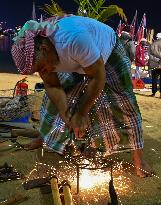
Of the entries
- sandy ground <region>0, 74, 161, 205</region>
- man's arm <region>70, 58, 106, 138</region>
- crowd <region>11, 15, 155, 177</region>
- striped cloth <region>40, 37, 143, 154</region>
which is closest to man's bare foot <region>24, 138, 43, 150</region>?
sandy ground <region>0, 74, 161, 205</region>

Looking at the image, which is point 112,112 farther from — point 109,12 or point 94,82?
point 109,12

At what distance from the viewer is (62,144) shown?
14.0ft

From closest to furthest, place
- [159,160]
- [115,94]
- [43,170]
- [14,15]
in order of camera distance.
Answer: [115,94]
[43,170]
[159,160]
[14,15]

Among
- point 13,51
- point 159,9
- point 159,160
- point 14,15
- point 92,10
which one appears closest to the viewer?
point 13,51

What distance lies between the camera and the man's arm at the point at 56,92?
12.5ft

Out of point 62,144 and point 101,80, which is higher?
point 101,80

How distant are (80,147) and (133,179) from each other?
2.25 feet

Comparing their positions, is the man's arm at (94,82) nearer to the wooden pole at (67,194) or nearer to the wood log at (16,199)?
the wooden pole at (67,194)

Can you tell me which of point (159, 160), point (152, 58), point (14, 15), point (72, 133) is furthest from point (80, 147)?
point (14, 15)

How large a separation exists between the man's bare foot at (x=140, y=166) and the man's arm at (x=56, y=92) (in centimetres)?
105

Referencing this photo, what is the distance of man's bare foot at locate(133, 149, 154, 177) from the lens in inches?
166

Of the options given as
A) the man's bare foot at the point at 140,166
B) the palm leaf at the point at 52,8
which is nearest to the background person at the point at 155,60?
the palm leaf at the point at 52,8

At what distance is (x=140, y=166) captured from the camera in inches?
168

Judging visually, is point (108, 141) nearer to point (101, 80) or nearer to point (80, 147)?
point (80, 147)
